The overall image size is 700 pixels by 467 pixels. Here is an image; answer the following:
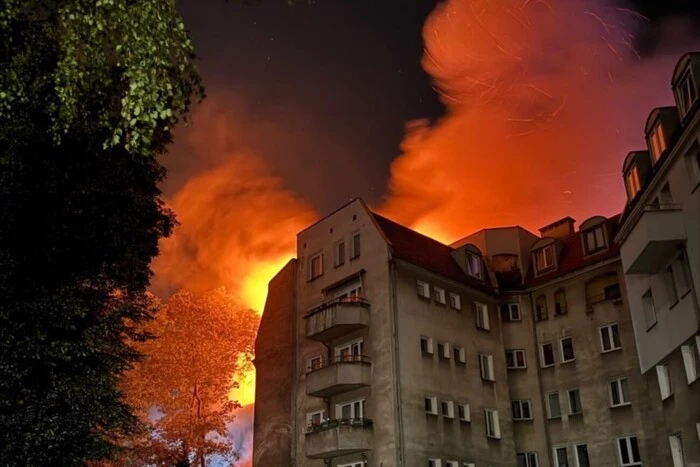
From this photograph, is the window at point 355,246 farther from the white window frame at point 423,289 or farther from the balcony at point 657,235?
the balcony at point 657,235

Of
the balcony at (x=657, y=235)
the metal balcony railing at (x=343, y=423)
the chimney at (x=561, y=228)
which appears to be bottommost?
the metal balcony railing at (x=343, y=423)

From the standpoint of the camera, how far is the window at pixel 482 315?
41.8m

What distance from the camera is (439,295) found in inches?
1574

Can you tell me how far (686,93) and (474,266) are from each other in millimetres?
19383

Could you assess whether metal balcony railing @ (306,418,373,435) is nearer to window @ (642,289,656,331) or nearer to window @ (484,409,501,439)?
window @ (484,409,501,439)

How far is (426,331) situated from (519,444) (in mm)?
9259

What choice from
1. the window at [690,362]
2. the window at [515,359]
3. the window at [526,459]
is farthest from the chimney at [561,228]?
the window at [690,362]

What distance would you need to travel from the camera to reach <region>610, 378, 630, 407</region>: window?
36812 mm

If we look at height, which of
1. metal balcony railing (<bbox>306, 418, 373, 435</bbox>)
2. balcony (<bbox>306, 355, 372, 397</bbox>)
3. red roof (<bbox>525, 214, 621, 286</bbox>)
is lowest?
metal balcony railing (<bbox>306, 418, 373, 435</bbox>)

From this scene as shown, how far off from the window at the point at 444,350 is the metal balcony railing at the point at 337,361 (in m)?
4.37

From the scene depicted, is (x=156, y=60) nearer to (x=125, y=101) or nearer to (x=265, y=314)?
(x=125, y=101)

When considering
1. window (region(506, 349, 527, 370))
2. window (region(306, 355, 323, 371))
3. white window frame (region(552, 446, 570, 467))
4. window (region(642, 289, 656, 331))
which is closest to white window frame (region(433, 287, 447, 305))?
window (region(506, 349, 527, 370))

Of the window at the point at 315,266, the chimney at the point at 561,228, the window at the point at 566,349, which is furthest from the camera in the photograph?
the chimney at the point at 561,228

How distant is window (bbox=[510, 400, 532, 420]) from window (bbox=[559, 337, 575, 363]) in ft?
11.4
